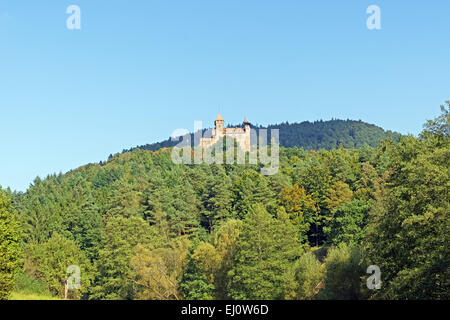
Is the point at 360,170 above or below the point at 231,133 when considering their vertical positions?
below

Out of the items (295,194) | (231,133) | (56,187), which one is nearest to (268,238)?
(295,194)

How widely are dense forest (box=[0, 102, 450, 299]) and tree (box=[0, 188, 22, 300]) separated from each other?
0.14m

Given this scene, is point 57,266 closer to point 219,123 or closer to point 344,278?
point 344,278

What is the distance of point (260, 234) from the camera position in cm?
5747

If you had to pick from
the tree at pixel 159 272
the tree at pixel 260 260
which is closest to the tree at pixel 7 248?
the tree at pixel 159 272

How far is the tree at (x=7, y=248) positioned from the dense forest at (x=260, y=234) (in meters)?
0.14

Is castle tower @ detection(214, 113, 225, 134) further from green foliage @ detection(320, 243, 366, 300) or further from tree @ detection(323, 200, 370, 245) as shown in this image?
green foliage @ detection(320, 243, 366, 300)

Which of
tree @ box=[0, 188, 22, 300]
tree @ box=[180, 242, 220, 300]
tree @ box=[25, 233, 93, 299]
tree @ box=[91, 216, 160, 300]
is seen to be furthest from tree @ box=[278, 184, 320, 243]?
tree @ box=[0, 188, 22, 300]

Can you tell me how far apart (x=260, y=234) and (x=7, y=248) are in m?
25.3

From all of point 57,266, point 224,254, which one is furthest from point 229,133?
point 224,254

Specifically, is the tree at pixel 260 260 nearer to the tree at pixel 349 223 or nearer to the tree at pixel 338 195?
the tree at pixel 349 223

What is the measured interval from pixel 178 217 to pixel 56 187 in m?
72.0

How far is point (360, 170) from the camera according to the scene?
9281 centimetres
